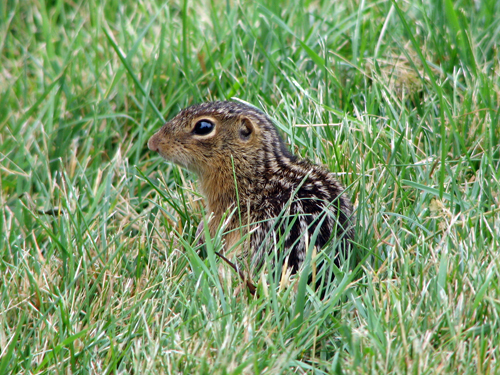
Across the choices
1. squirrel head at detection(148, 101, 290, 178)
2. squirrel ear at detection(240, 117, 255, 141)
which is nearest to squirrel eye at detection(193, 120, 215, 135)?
squirrel head at detection(148, 101, 290, 178)

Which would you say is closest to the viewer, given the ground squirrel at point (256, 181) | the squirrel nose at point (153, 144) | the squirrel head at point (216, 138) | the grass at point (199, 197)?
the grass at point (199, 197)

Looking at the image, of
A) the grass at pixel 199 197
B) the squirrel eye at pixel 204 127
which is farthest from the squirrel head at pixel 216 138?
the grass at pixel 199 197

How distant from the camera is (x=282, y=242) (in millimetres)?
3512

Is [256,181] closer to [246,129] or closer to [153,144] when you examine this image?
[246,129]

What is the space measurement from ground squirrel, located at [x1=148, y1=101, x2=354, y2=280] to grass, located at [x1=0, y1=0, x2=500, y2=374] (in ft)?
0.63

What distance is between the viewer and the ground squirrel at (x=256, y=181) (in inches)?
145

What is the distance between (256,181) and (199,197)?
2.18 ft

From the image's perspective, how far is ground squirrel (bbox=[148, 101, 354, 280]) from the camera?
370 cm

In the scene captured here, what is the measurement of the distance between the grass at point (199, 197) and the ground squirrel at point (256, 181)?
0.63ft

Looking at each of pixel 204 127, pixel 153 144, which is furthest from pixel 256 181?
pixel 153 144

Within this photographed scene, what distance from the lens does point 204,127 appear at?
4375 mm

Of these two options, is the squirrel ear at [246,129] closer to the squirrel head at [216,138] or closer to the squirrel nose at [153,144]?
the squirrel head at [216,138]

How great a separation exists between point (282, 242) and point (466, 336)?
3.44 ft

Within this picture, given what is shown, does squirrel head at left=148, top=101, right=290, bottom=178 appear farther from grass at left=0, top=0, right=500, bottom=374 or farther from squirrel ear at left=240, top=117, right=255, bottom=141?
grass at left=0, top=0, right=500, bottom=374
